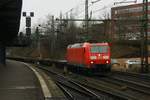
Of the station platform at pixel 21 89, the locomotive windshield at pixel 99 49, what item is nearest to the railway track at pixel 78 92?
the station platform at pixel 21 89

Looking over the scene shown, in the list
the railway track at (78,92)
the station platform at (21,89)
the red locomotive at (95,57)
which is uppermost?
the red locomotive at (95,57)

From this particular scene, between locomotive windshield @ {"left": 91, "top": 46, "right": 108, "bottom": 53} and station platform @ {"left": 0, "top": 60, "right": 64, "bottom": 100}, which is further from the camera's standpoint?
locomotive windshield @ {"left": 91, "top": 46, "right": 108, "bottom": 53}

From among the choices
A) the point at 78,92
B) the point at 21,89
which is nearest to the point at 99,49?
the point at 78,92

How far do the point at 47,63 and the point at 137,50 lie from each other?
712 inches

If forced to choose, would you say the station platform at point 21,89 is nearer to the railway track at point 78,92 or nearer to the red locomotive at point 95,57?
the railway track at point 78,92

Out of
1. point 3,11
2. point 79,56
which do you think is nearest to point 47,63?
point 79,56

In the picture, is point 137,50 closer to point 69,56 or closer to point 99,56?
point 69,56

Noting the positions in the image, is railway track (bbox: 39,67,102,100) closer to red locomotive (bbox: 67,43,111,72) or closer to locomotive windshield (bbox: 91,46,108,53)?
red locomotive (bbox: 67,43,111,72)

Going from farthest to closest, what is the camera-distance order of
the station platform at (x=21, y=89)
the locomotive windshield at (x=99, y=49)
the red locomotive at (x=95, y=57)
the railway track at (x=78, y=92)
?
the locomotive windshield at (x=99, y=49) < the red locomotive at (x=95, y=57) < the railway track at (x=78, y=92) < the station platform at (x=21, y=89)

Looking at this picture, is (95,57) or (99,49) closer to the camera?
(95,57)

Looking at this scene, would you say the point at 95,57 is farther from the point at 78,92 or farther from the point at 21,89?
the point at 21,89

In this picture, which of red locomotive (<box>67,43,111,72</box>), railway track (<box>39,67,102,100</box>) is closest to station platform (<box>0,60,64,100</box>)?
railway track (<box>39,67,102,100</box>)

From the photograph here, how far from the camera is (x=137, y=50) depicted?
81.4 meters

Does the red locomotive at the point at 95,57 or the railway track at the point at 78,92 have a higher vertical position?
the red locomotive at the point at 95,57
